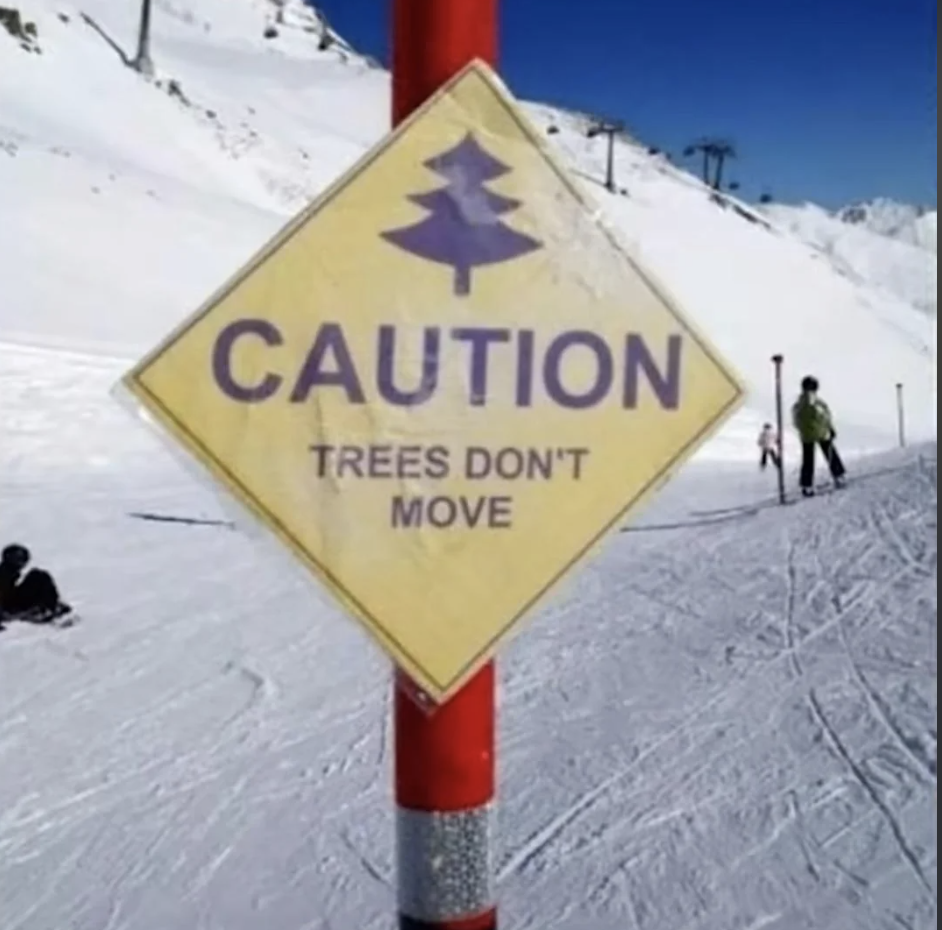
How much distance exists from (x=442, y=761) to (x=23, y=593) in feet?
22.3

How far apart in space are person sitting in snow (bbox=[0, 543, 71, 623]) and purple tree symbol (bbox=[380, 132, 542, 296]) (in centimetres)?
680

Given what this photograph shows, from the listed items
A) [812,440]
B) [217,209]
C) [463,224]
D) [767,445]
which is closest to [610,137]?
[217,209]

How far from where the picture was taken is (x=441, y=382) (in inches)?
54.0

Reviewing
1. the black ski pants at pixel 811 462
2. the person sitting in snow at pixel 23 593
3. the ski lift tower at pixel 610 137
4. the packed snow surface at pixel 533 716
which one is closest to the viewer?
the packed snow surface at pixel 533 716

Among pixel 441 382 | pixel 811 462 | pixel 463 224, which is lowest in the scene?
pixel 441 382

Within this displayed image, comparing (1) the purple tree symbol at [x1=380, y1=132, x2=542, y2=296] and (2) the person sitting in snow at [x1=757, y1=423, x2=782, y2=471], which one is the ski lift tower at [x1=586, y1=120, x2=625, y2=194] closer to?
(2) the person sitting in snow at [x1=757, y1=423, x2=782, y2=471]

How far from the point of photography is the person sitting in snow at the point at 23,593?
301 inches

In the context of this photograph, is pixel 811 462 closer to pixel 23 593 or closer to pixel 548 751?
pixel 23 593

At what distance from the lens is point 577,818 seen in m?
4.66

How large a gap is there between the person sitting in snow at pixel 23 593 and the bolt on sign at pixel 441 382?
265 inches

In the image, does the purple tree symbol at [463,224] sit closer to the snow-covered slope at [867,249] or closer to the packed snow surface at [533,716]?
the packed snow surface at [533,716]

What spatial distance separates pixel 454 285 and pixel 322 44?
73118mm

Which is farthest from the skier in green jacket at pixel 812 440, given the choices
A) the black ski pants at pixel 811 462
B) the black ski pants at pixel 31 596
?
the black ski pants at pixel 31 596

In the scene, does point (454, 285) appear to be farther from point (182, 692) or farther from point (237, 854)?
point (182, 692)
